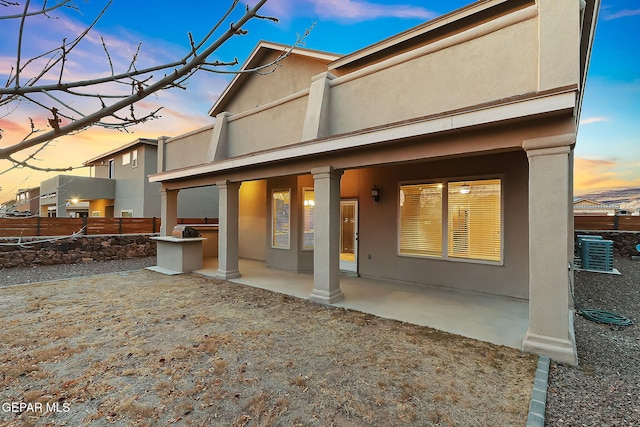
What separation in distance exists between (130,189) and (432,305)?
55.1 ft

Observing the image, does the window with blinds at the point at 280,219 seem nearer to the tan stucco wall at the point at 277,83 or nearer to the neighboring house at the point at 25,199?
the tan stucco wall at the point at 277,83

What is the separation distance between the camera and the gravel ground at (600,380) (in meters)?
2.63

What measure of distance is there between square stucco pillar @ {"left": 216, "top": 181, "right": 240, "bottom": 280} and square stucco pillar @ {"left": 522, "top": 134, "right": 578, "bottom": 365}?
661cm

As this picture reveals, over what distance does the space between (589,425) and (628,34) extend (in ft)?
71.9

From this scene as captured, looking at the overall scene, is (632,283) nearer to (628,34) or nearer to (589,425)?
(589,425)

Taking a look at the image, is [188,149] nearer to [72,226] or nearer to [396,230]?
[72,226]

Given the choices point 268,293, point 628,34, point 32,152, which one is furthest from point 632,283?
point 628,34

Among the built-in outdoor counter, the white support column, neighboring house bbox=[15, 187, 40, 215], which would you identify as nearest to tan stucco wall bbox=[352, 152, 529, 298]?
the white support column

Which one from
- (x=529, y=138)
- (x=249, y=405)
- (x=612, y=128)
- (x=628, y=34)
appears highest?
(x=628, y=34)

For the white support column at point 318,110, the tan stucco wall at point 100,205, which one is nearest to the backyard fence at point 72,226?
the white support column at point 318,110

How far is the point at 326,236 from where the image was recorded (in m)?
5.94

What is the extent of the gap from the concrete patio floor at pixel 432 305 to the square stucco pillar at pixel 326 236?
35cm

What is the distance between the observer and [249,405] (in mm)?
2768

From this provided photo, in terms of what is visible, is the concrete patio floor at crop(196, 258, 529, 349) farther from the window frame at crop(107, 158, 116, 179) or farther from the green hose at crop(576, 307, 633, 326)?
the window frame at crop(107, 158, 116, 179)
